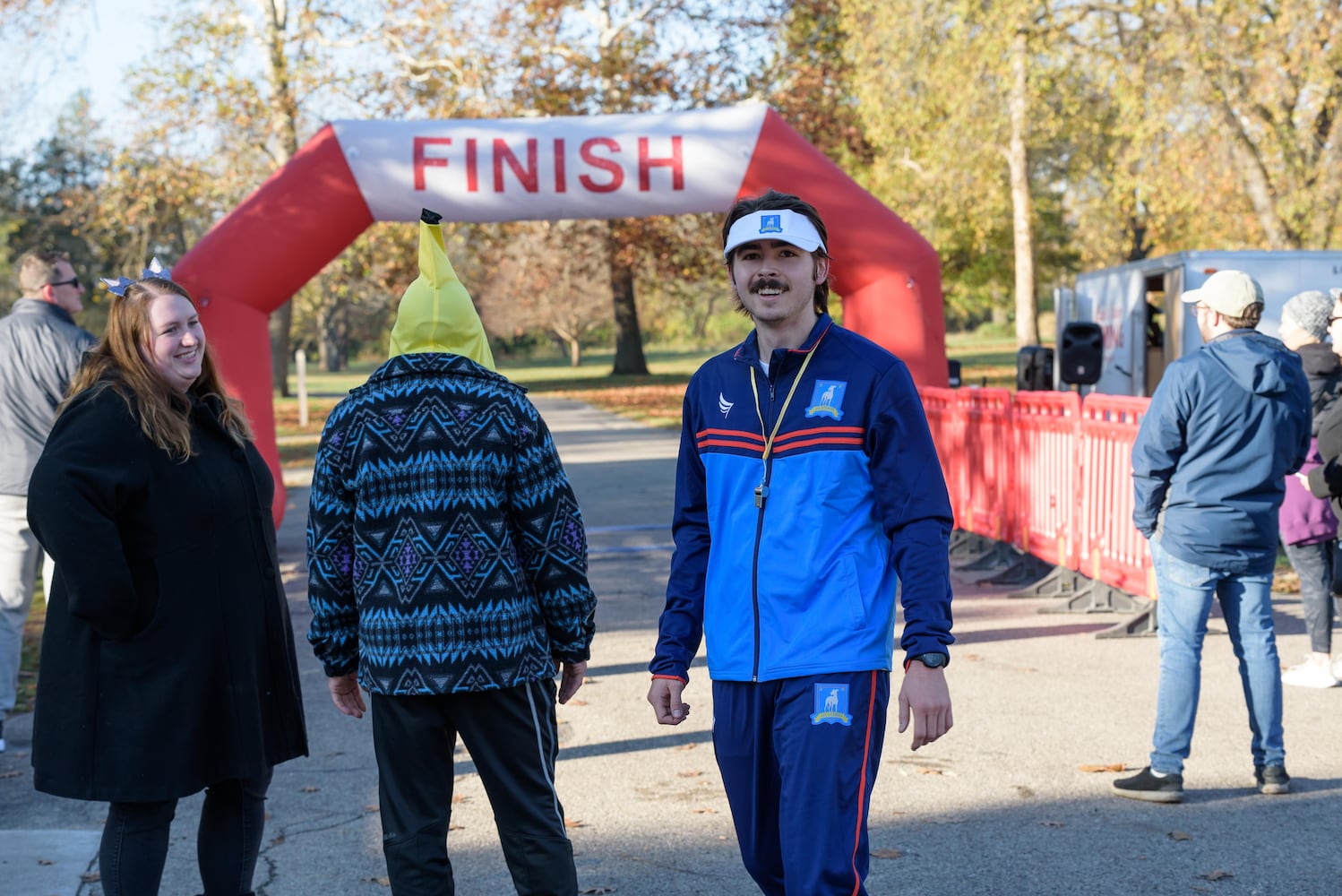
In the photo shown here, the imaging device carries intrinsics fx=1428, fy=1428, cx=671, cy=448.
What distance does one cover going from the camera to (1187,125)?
787 inches

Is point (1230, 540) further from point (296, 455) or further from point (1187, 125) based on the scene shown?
point (296, 455)

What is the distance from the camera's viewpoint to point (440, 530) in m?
3.21

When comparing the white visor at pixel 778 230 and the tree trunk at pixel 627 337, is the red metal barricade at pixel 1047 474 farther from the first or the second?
the tree trunk at pixel 627 337

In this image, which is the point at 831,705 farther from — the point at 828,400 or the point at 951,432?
the point at 951,432

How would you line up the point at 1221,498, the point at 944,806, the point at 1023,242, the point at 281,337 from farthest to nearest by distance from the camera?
the point at 281,337
the point at 1023,242
the point at 944,806
the point at 1221,498

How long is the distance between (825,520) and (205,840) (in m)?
1.94

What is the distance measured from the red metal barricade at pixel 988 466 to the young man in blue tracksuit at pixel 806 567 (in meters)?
7.40

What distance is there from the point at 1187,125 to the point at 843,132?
1802 centimetres

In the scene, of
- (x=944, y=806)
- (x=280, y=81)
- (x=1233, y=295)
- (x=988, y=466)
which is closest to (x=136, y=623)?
(x=944, y=806)

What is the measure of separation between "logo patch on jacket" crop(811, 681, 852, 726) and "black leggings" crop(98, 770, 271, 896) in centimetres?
158

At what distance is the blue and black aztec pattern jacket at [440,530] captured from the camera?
127 inches

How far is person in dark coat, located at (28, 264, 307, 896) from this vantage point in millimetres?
3482

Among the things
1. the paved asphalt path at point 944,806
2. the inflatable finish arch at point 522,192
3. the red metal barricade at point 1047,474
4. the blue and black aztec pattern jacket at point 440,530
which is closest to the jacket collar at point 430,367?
the blue and black aztec pattern jacket at point 440,530

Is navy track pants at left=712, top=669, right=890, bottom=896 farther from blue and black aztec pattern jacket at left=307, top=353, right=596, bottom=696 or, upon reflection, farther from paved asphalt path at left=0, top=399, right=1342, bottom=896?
paved asphalt path at left=0, top=399, right=1342, bottom=896
